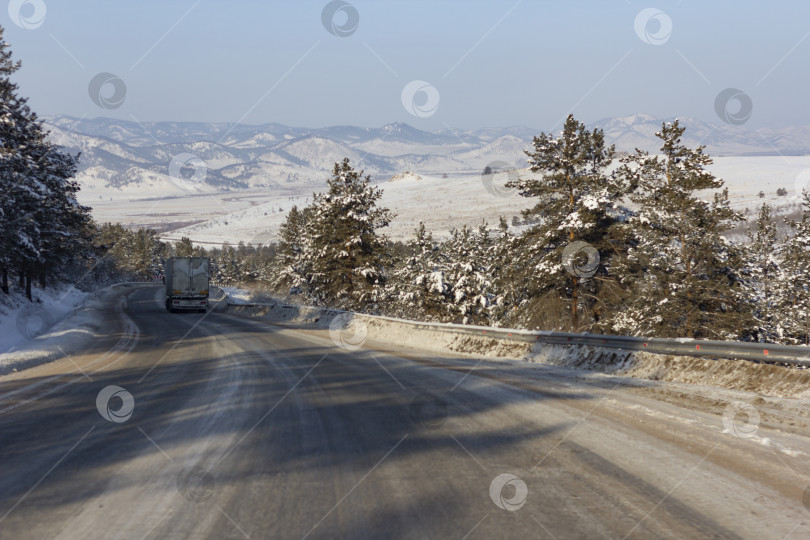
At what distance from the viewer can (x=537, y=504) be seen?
4457 mm

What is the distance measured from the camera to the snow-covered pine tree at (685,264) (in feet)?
69.6

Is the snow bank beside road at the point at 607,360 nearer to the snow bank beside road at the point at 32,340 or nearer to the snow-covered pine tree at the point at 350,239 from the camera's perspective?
the snow bank beside road at the point at 32,340

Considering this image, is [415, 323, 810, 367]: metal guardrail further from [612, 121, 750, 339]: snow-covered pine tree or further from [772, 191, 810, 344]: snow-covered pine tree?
[772, 191, 810, 344]: snow-covered pine tree

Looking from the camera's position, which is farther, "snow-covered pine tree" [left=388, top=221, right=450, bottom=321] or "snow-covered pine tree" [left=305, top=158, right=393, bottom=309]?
"snow-covered pine tree" [left=305, top=158, right=393, bottom=309]

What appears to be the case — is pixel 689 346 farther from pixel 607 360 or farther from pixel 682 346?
pixel 607 360

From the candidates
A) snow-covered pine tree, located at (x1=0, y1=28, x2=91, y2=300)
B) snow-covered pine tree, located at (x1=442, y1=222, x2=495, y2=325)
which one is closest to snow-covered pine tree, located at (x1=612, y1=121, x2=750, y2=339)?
snow-covered pine tree, located at (x1=442, y1=222, x2=495, y2=325)

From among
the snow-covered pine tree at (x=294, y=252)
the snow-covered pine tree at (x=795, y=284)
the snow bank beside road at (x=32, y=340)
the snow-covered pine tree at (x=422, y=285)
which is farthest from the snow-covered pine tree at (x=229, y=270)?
the snow-covered pine tree at (x=795, y=284)

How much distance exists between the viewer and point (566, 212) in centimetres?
2625

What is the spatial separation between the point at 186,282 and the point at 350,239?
11.8 metres

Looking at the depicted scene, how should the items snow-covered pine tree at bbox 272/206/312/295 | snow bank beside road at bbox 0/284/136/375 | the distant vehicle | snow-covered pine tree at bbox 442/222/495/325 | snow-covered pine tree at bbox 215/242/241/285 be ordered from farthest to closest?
snow-covered pine tree at bbox 215/242/241/285
snow-covered pine tree at bbox 272/206/312/295
the distant vehicle
snow-covered pine tree at bbox 442/222/495/325
snow bank beside road at bbox 0/284/136/375

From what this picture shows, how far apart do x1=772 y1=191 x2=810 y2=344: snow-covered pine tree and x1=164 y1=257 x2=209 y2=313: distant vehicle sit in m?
36.2

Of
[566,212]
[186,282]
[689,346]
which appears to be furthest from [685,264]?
[186,282]

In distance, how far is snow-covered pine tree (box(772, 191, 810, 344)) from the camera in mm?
32156

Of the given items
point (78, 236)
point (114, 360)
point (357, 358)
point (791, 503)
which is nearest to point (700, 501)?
point (791, 503)
